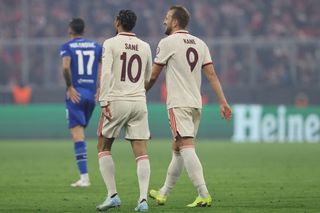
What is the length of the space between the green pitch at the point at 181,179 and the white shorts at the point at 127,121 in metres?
0.83

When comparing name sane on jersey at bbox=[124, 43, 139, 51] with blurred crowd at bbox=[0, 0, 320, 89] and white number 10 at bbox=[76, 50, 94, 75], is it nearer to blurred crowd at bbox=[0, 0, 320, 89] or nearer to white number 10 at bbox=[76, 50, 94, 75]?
white number 10 at bbox=[76, 50, 94, 75]

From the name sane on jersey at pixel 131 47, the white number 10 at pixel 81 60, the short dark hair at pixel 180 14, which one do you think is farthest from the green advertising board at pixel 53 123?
the name sane on jersey at pixel 131 47

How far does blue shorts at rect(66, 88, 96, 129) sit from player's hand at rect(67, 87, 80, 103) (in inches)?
3.0

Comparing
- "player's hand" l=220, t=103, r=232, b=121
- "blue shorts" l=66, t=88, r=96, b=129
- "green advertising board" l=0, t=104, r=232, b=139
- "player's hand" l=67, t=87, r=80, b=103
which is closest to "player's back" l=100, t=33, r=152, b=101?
"player's hand" l=220, t=103, r=232, b=121

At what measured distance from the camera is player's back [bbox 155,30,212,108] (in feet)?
35.6

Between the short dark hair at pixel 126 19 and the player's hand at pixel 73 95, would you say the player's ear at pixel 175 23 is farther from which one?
the player's hand at pixel 73 95

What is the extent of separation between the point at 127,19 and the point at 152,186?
357 centimetres

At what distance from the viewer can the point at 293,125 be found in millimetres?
28062

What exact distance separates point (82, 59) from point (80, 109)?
2.44 feet

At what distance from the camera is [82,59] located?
14.4 metres

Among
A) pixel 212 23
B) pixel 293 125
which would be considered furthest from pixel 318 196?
pixel 212 23

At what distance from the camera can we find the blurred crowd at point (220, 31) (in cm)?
3031

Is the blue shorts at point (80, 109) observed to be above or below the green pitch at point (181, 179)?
above

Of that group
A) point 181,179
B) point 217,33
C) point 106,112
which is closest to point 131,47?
point 106,112
